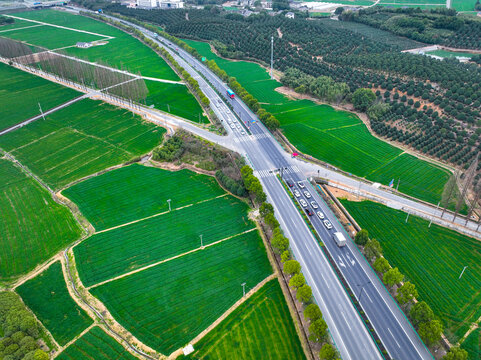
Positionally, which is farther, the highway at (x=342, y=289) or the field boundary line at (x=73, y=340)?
the field boundary line at (x=73, y=340)

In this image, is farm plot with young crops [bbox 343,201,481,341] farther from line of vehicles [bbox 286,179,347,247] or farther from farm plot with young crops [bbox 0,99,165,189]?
farm plot with young crops [bbox 0,99,165,189]

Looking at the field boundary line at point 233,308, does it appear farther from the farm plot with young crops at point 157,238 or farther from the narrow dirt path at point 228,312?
the farm plot with young crops at point 157,238

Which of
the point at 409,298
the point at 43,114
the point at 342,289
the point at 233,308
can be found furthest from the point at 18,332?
the point at 43,114

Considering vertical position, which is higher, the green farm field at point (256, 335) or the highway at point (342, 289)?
the highway at point (342, 289)

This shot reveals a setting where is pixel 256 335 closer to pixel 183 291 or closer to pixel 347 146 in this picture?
pixel 183 291

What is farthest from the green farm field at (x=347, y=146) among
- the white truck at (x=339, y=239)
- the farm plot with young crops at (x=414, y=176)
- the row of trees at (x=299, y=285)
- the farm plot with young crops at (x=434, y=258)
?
the row of trees at (x=299, y=285)
